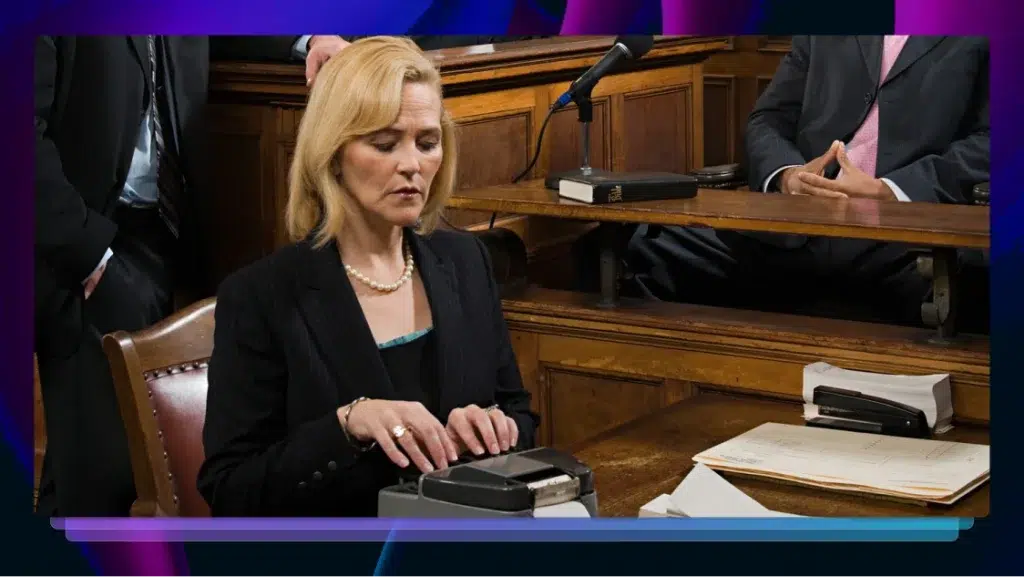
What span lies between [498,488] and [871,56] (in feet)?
3.42

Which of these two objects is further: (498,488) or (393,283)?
(393,283)

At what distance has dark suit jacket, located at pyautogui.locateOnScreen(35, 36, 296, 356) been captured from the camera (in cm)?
232

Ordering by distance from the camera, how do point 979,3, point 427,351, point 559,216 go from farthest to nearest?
1. point 559,216
2. point 427,351
3. point 979,3

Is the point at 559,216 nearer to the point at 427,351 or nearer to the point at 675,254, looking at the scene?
the point at 675,254

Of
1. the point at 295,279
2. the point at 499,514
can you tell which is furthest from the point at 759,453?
the point at 295,279

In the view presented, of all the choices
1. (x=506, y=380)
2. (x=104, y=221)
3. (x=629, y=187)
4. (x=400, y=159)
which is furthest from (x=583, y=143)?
(x=104, y=221)

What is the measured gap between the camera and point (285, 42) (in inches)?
90.0

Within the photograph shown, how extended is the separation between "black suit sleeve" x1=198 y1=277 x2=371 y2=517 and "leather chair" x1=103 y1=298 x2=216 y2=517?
6.8 inches

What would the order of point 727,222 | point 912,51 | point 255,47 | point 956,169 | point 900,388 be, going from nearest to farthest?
point 255,47
point 912,51
point 900,388
point 956,169
point 727,222

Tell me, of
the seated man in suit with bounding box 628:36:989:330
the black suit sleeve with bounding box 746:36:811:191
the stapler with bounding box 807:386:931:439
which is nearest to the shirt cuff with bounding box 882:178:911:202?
the seated man in suit with bounding box 628:36:989:330

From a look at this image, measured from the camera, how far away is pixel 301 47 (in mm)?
2316

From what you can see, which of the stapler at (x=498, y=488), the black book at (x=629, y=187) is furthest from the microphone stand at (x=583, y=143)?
the stapler at (x=498, y=488)

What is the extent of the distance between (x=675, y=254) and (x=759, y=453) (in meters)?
0.87

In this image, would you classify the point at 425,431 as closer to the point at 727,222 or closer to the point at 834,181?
the point at 727,222
